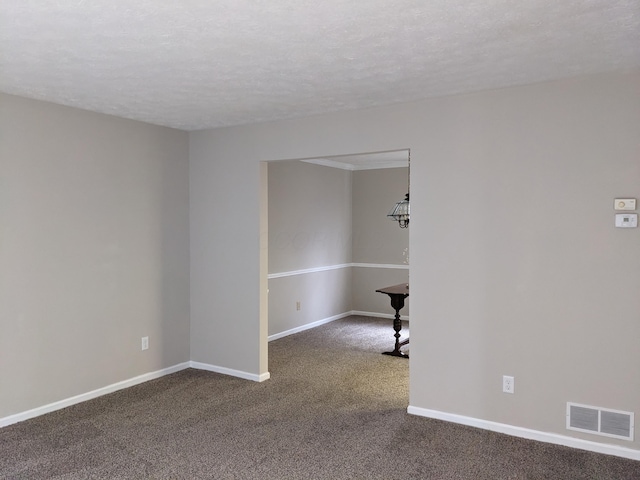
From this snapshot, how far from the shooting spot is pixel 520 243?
11.8 feet

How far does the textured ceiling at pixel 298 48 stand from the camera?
2.28 meters

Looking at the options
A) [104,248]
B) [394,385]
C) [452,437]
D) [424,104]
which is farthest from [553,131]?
[104,248]

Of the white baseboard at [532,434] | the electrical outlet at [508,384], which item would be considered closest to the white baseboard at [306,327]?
the white baseboard at [532,434]

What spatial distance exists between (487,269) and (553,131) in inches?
40.4

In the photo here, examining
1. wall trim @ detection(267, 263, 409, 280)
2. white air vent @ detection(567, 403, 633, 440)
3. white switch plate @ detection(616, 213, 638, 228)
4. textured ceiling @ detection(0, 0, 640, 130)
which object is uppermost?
textured ceiling @ detection(0, 0, 640, 130)

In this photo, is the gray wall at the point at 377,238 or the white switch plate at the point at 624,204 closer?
the white switch plate at the point at 624,204

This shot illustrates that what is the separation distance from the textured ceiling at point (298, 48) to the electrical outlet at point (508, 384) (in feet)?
6.64

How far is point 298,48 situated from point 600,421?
2.96 meters

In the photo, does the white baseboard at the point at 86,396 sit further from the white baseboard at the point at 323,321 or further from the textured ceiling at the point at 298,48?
the textured ceiling at the point at 298,48

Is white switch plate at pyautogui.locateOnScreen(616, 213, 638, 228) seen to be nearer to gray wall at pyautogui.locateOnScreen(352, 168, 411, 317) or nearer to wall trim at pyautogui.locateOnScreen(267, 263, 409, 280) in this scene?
wall trim at pyautogui.locateOnScreen(267, 263, 409, 280)

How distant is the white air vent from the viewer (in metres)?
3.28

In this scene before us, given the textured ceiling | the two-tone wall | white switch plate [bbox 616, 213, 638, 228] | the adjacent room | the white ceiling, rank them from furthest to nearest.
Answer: the white ceiling < the two-tone wall < white switch plate [bbox 616, 213, 638, 228] < the adjacent room < the textured ceiling

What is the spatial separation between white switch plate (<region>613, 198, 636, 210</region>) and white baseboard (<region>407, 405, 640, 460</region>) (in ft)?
4.94

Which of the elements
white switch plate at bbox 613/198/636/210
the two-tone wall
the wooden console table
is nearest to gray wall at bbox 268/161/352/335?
the two-tone wall
